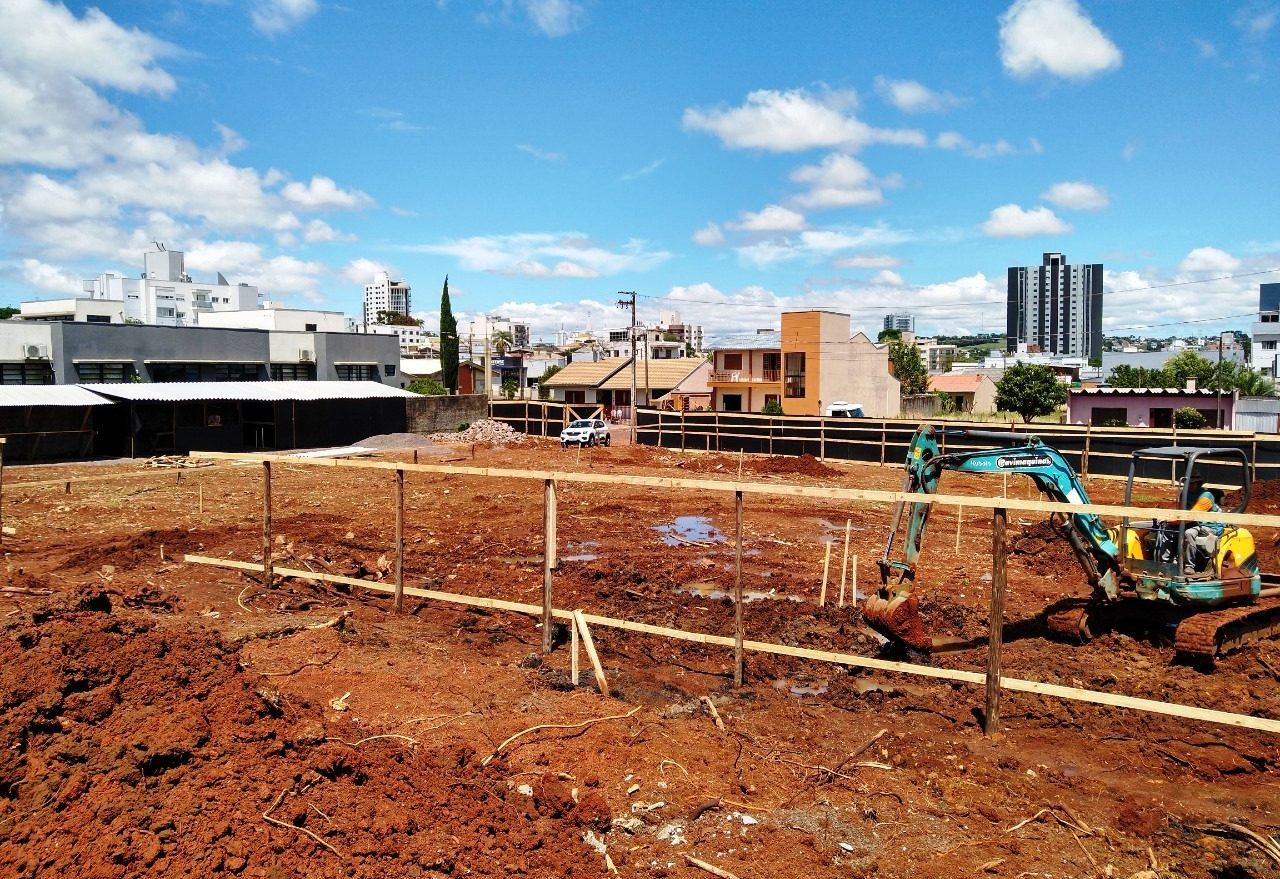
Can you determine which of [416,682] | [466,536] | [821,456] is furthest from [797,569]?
[821,456]

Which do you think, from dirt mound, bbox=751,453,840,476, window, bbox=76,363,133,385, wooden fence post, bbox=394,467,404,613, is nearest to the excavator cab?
wooden fence post, bbox=394,467,404,613

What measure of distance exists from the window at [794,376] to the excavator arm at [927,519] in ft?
166

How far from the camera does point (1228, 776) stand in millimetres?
7148

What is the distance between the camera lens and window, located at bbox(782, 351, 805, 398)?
60.5 meters

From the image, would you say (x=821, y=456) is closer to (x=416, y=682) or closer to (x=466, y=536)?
(x=466, y=536)

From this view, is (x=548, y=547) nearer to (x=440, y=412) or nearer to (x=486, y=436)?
(x=486, y=436)

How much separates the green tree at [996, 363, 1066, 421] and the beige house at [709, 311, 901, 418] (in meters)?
7.98

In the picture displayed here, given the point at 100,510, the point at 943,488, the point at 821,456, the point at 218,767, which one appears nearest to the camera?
the point at 218,767

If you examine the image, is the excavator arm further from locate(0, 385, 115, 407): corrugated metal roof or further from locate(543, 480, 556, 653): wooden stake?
locate(0, 385, 115, 407): corrugated metal roof

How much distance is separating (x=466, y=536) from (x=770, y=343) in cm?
4606

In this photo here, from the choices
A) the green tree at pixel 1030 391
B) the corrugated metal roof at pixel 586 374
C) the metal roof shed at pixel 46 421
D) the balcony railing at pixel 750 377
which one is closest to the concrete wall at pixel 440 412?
the metal roof shed at pixel 46 421

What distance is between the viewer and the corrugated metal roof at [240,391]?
1395 inches

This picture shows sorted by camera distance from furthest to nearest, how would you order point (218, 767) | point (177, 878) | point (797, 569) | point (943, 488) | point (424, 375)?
point (424, 375) < point (943, 488) < point (797, 569) < point (218, 767) < point (177, 878)

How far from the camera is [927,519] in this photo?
9797 mm
